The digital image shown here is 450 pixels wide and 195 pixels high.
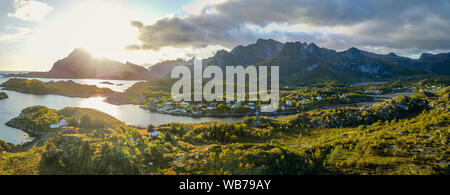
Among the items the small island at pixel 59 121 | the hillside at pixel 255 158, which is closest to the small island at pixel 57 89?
the small island at pixel 59 121

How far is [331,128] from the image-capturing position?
5266 cm

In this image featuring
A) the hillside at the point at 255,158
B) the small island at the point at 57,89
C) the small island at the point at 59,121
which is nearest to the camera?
the hillside at the point at 255,158

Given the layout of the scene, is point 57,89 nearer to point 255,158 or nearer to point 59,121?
point 59,121

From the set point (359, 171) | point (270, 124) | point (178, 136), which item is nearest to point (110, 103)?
point (178, 136)

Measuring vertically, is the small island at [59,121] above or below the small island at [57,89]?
below

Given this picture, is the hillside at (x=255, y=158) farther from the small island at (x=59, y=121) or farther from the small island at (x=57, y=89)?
the small island at (x=57, y=89)

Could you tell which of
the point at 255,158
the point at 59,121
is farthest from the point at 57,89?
the point at 255,158

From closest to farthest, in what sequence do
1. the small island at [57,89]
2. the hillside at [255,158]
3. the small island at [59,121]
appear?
1. the hillside at [255,158]
2. the small island at [59,121]
3. the small island at [57,89]

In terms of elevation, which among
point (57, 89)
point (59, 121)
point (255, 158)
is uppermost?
point (57, 89)

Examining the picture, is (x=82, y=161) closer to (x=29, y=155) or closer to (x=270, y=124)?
(x=29, y=155)

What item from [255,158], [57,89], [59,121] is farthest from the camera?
Answer: [57,89]

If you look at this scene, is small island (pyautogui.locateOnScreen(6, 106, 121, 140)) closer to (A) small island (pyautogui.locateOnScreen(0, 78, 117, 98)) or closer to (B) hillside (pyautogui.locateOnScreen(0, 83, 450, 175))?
(B) hillside (pyautogui.locateOnScreen(0, 83, 450, 175))
